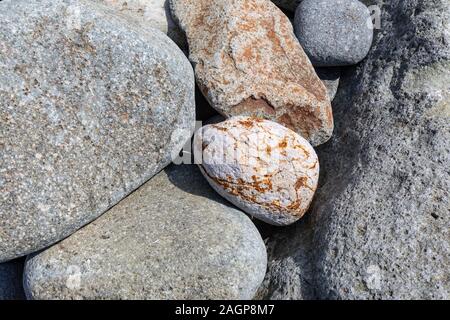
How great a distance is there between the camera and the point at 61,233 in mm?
2006

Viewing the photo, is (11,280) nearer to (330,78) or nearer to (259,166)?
(259,166)

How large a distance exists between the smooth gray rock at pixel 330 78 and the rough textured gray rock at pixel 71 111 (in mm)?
871

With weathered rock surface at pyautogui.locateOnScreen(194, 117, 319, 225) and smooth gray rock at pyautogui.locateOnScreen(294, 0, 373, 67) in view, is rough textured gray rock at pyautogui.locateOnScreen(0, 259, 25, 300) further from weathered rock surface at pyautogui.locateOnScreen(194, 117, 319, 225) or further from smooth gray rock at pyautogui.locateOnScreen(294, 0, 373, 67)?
smooth gray rock at pyautogui.locateOnScreen(294, 0, 373, 67)

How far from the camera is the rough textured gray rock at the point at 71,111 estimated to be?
1899 millimetres

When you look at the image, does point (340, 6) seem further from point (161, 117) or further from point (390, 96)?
point (161, 117)

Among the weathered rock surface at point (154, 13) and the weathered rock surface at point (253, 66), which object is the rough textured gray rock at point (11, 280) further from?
the weathered rock surface at point (154, 13)

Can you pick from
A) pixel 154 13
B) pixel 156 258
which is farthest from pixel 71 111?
pixel 154 13

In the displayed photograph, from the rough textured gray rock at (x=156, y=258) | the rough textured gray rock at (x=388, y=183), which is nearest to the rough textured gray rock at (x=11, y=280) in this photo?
the rough textured gray rock at (x=156, y=258)

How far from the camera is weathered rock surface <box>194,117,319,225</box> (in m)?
2.05

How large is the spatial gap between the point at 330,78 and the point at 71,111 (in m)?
1.42

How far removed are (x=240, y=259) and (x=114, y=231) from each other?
577 mm

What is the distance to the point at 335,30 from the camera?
2.39m

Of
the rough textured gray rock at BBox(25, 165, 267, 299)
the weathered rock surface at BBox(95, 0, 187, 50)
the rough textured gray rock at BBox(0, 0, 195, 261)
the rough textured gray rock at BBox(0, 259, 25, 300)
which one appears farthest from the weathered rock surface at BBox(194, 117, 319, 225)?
the rough textured gray rock at BBox(0, 259, 25, 300)

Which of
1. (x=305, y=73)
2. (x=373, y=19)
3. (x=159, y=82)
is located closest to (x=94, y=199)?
(x=159, y=82)
